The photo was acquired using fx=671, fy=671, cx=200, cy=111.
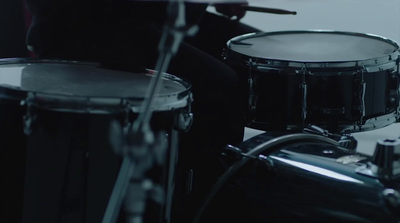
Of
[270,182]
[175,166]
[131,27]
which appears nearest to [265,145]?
[270,182]

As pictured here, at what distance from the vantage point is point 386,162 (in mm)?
1242

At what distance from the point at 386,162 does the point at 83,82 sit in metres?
0.63

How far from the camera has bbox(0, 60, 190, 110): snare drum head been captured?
1.29m

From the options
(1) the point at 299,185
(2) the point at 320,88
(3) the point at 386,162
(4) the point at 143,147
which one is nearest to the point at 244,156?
(1) the point at 299,185

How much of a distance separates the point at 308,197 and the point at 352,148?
211 mm

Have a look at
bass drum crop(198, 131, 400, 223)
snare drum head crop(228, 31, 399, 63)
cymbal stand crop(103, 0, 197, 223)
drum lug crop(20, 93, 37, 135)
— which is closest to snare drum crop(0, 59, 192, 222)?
drum lug crop(20, 93, 37, 135)

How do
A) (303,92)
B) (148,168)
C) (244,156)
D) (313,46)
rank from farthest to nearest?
(313,46) → (303,92) → (244,156) → (148,168)

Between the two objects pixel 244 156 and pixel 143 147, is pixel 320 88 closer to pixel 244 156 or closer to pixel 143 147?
pixel 244 156

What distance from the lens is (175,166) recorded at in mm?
1386

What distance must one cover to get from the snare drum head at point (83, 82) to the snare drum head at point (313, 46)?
16.9 inches

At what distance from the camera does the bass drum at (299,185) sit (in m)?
1.23

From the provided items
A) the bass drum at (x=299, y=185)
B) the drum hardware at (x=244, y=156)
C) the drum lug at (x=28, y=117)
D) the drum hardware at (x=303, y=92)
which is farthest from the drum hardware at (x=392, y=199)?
the drum lug at (x=28, y=117)

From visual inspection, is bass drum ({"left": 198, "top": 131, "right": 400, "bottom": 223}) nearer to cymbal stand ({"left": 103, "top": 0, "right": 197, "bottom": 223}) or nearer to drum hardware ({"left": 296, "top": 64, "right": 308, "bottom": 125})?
drum hardware ({"left": 296, "top": 64, "right": 308, "bottom": 125})

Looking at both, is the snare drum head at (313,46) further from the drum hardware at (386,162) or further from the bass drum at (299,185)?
the drum hardware at (386,162)
